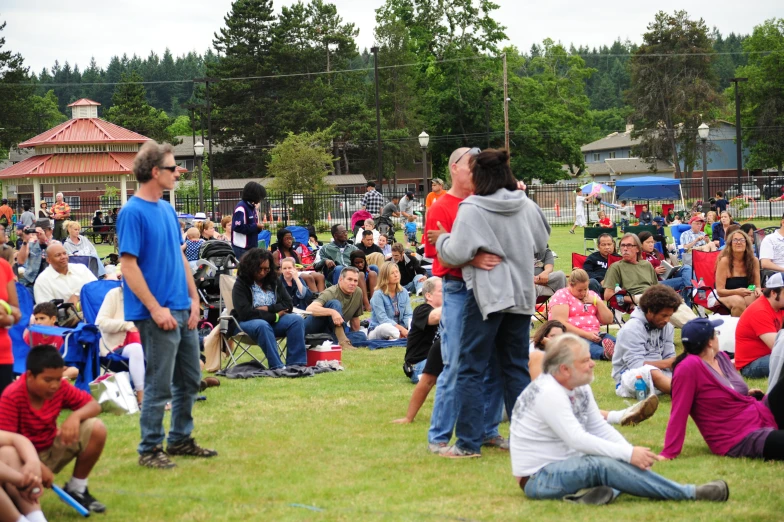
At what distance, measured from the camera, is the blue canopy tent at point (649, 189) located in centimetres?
4762

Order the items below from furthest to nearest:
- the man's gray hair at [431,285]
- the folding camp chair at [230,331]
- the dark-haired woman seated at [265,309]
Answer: the dark-haired woman seated at [265,309], the folding camp chair at [230,331], the man's gray hair at [431,285]

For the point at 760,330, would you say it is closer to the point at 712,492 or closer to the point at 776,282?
the point at 776,282

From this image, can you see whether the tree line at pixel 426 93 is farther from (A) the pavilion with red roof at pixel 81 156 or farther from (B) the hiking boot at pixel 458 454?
(B) the hiking boot at pixel 458 454

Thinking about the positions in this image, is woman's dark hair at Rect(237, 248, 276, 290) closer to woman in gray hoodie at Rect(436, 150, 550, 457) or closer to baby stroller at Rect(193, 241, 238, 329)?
baby stroller at Rect(193, 241, 238, 329)

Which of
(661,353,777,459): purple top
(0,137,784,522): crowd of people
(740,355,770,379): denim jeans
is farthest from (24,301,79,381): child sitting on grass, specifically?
(740,355,770,379): denim jeans

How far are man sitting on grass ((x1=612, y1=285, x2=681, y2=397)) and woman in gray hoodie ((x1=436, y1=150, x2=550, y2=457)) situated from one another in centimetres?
216

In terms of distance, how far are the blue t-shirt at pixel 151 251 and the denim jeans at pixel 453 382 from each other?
5.40ft

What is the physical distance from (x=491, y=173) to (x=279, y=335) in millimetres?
4715

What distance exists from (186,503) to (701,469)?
9.86ft

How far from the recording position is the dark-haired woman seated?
32.0 ft

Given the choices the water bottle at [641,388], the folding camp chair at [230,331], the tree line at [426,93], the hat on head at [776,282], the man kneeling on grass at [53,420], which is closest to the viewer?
the man kneeling on grass at [53,420]

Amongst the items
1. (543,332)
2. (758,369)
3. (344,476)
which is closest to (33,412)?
(344,476)

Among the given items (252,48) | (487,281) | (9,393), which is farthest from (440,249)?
(252,48)

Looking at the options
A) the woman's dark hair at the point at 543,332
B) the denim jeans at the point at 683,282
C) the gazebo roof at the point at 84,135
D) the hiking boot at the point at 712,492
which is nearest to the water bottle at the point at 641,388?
the woman's dark hair at the point at 543,332
